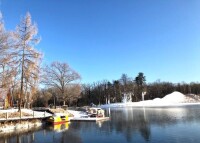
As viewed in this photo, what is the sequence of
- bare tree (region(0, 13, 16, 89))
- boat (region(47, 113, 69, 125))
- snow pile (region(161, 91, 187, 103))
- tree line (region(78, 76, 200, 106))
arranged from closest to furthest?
bare tree (region(0, 13, 16, 89)) < boat (region(47, 113, 69, 125)) < snow pile (region(161, 91, 187, 103)) < tree line (region(78, 76, 200, 106))

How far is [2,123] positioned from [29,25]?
45.3ft

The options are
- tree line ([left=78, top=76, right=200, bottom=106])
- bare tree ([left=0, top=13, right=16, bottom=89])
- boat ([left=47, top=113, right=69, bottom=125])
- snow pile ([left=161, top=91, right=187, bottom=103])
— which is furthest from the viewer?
tree line ([left=78, top=76, right=200, bottom=106])

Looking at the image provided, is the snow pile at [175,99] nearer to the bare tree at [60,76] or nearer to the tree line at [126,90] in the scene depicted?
the tree line at [126,90]

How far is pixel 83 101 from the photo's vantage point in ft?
385

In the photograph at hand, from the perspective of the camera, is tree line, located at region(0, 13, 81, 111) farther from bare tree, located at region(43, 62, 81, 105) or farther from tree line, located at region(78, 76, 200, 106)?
tree line, located at region(78, 76, 200, 106)

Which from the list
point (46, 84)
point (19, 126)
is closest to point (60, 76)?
point (46, 84)

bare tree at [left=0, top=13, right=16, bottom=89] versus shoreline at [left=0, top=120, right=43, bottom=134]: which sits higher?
bare tree at [left=0, top=13, right=16, bottom=89]

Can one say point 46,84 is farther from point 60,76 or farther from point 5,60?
point 5,60

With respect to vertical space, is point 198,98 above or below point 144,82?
below

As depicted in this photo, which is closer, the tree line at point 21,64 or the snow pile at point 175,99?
the tree line at point 21,64

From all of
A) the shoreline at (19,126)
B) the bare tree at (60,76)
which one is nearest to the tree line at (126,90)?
the bare tree at (60,76)

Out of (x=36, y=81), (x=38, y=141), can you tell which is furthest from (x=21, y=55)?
A: (x=38, y=141)

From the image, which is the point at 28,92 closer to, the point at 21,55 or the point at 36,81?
the point at 36,81

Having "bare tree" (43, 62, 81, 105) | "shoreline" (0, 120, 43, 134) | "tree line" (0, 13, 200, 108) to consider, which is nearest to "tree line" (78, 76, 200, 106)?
"tree line" (0, 13, 200, 108)
